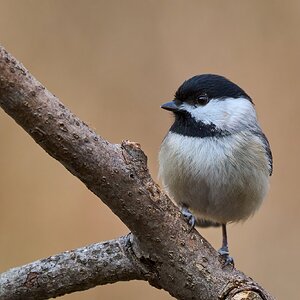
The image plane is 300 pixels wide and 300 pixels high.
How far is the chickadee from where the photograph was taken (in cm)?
173

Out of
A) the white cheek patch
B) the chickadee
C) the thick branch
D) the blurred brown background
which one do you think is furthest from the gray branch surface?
the blurred brown background

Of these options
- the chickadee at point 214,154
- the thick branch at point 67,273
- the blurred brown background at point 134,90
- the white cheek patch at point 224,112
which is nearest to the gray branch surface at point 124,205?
the thick branch at point 67,273

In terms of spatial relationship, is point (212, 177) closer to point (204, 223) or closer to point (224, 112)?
point (224, 112)

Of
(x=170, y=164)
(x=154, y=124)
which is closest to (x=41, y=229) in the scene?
(x=154, y=124)

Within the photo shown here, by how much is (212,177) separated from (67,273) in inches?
19.9

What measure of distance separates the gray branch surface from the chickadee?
0.37 meters

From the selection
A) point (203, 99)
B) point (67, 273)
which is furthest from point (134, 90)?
point (67, 273)

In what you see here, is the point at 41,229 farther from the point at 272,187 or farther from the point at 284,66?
the point at 284,66

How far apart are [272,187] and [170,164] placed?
34.3 inches

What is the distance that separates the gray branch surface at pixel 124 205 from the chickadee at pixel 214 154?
1.23 ft

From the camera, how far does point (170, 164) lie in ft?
5.90

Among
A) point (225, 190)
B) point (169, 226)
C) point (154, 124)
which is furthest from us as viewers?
point (154, 124)

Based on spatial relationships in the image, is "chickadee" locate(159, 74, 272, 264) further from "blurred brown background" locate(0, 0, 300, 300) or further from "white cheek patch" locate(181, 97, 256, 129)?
"blurred brown background" locate(0, 0, 300, 300)

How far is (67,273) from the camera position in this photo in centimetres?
140
